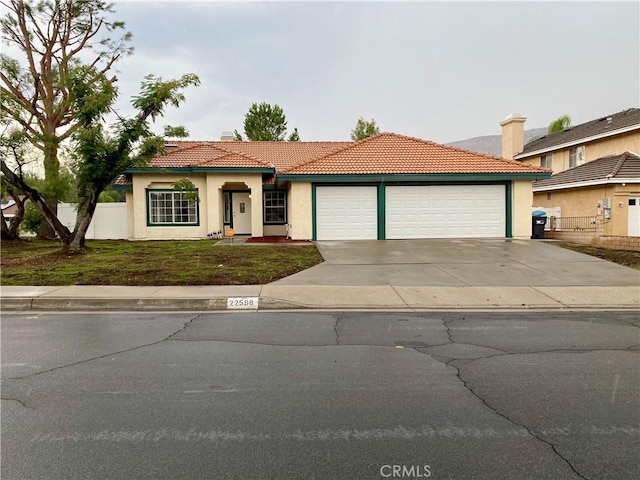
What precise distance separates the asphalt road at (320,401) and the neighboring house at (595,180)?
1370cm

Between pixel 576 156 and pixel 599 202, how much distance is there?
827 cm

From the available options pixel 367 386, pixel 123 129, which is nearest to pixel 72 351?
pixel 367 386

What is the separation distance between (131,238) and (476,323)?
1897 centimetres

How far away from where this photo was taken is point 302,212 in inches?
763

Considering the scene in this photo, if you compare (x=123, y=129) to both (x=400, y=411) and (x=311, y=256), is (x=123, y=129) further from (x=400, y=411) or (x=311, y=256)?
(x=400, y=411)

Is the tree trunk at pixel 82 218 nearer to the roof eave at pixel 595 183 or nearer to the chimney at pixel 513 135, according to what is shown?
the roof eave at pixel 595 183

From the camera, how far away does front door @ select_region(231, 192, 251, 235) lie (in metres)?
23.5

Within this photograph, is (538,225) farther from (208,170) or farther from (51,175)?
(51,175)

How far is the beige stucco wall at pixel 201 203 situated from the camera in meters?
21.5

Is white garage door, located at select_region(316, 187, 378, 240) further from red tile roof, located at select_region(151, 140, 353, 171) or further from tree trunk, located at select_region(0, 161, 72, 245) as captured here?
tree trunk, located at select_region(0, 161, 72, 245)

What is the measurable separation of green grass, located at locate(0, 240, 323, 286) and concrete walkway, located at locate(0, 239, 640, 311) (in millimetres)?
647

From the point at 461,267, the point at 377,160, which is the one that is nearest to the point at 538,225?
the point at 377,160

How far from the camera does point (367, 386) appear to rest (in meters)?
4.64

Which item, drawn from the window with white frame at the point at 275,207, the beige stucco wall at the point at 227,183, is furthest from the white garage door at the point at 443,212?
the window with white frame at the point at 275,207
